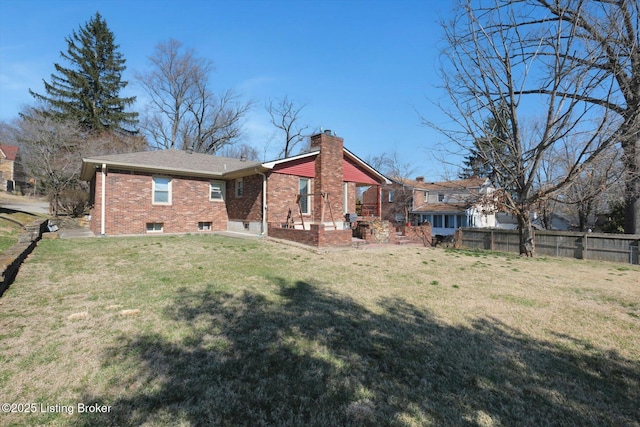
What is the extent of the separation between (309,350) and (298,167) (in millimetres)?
11604

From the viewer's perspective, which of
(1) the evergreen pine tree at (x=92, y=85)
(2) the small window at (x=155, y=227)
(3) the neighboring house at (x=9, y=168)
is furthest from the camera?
(3) the neighboring house at (x=9, y=168)

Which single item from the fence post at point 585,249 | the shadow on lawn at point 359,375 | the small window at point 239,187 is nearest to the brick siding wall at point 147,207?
the small window at point 239,187

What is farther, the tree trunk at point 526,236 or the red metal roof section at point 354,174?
the red metal roof section at point 354,174

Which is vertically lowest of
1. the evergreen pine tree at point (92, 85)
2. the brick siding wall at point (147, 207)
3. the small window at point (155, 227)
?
the small window at point (155, 227)

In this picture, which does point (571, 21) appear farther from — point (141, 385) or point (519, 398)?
point (141, 385)

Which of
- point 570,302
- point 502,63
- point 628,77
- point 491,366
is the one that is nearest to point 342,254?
point 570,302

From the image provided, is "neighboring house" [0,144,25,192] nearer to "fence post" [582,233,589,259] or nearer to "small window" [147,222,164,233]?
"small window" [147,222,164,233]

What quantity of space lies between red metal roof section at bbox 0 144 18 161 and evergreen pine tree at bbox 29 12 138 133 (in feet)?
57.9

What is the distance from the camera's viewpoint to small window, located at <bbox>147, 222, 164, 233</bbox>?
13.9 meters

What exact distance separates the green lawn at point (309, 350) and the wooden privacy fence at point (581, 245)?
727cm

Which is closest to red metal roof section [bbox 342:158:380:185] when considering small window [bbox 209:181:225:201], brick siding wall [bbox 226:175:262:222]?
brick siding wall [bbox 226:175:262:222]

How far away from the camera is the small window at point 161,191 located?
A: 1391 centimetres

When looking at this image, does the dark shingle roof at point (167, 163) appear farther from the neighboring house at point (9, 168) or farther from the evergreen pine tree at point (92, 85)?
the neighboring house at point (9, 168)

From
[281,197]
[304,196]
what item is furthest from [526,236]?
[281,197]
